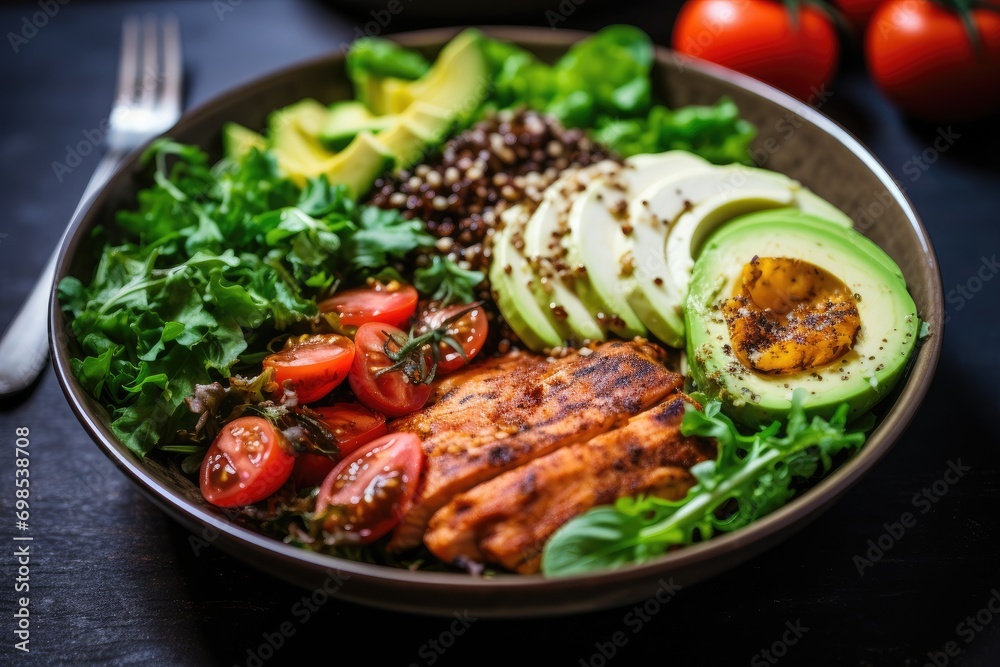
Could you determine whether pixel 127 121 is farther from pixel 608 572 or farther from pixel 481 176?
→ pixel 608 572

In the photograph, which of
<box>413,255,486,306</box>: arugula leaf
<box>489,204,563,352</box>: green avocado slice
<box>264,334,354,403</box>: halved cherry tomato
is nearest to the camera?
<box>264,334,354,403</box>: halved cherry tomato

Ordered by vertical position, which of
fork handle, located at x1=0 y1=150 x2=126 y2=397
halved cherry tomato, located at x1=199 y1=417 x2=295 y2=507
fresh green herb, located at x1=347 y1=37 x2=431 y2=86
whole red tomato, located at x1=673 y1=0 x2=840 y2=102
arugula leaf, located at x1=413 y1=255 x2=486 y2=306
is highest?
whole red tomato, located at x1=673 y1=0 x2=840 y2=102

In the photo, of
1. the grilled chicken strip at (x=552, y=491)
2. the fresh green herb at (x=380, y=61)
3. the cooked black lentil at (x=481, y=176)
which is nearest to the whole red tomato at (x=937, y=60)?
the cooked black lentil at (x=481, y=176)

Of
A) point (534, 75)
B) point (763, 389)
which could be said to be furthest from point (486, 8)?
point (763, 389)

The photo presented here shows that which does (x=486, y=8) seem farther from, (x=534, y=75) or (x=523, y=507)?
(x=523, y=507)

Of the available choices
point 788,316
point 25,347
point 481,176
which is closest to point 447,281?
point 481,176

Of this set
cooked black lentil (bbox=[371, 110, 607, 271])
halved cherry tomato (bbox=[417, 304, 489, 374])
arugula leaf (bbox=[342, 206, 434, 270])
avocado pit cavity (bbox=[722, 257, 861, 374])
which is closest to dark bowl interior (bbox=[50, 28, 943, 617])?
avocado pit cavity (bbox=[722, 257, 861, 374])

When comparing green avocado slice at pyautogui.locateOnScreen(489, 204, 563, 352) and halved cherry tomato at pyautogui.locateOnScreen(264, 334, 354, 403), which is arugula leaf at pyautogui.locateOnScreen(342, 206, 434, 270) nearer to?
green avocado slice at pyautogui.locateOnScreen(489, 204, 563, 352)
